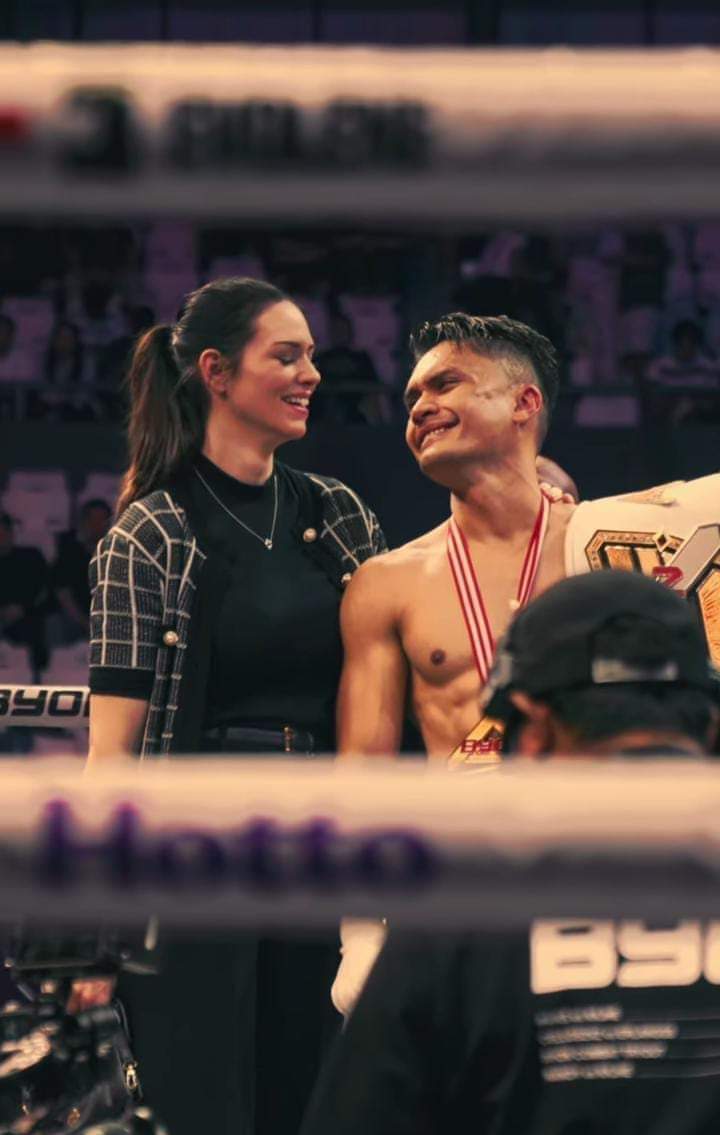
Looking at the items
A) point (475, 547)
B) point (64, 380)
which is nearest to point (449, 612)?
point (475, 547)

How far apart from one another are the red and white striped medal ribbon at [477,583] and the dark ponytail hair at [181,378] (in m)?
0.48

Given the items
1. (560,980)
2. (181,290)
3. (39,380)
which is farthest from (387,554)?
(181,290)

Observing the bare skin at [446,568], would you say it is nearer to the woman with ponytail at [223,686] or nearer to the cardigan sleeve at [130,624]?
the woman with ponytail at [223,686]

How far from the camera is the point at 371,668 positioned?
3.21 meters

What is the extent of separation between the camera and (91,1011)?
9.95 ft

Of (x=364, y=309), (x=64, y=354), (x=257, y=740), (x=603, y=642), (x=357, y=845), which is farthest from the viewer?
(x=364, y=309)

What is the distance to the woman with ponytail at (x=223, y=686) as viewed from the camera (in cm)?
311

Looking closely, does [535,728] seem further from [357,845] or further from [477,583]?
[477,583]

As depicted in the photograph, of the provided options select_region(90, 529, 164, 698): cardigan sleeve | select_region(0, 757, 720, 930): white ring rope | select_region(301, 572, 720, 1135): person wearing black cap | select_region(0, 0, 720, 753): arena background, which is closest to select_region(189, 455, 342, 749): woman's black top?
select_region(90, 529, 164, 698): cardigan sleeve

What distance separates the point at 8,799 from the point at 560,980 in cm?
77

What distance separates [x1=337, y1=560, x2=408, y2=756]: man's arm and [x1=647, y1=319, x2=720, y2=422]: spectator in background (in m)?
5.44

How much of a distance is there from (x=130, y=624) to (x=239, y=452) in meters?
0.38

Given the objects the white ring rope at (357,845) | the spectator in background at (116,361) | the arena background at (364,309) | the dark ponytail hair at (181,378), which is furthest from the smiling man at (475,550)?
the spectator in background at (116,361)

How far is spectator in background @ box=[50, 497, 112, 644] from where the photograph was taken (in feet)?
27.5
